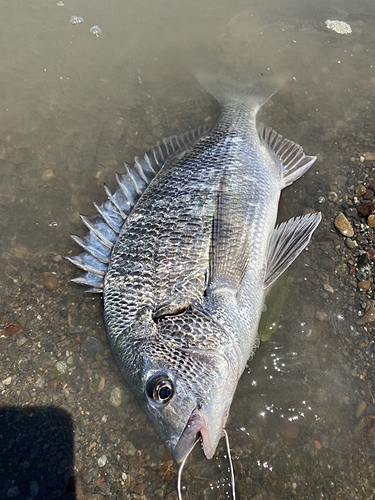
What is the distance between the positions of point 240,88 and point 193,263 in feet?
8.22

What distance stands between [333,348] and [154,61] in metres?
3.84

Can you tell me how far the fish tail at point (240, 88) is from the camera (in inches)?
158

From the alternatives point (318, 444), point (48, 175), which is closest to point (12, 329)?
point (48, 175)

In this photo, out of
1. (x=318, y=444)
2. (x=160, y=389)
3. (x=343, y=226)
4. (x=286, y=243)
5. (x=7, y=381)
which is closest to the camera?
(x=160, y=389)

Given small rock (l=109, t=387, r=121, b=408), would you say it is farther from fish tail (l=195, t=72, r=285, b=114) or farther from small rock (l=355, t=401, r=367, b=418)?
fish tail (l=195, t=72, r=285, b=114)

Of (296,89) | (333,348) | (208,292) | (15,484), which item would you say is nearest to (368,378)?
(333,348)

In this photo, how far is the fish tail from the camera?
402 centimetres

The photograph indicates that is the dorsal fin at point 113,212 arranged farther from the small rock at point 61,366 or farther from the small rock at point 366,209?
the small rock at point 366,209

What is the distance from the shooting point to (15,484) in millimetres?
2420

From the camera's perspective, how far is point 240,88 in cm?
420

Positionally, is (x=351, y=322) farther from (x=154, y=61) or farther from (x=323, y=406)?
Result: (x=154, y=61)

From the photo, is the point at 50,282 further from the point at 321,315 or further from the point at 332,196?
the point at 332,196

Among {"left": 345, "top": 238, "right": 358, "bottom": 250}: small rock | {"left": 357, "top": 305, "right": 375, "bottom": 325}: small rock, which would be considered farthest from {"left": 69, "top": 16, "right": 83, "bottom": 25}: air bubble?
{"left": 357, "top": 305, "right": 375, "bottom": 325}: small rock

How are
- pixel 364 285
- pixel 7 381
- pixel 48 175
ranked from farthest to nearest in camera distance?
pixel 48 175 → pixel 364 285 → pixel 7 381
